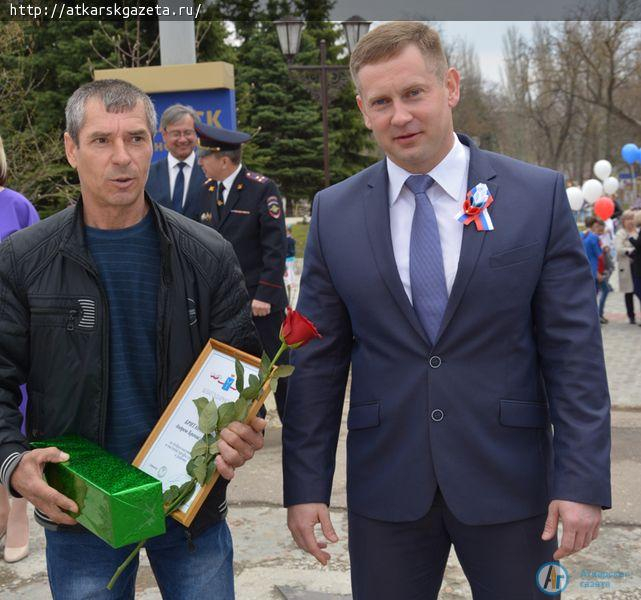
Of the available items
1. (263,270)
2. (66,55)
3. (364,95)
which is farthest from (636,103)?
(364,95)

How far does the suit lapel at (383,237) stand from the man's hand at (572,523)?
0.54 meters

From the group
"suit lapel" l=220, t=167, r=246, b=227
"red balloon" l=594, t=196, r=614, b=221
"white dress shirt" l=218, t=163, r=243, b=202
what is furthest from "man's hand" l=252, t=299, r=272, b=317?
"red balloon" l=594, t=196, r=614, b=221

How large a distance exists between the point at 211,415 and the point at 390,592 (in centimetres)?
73

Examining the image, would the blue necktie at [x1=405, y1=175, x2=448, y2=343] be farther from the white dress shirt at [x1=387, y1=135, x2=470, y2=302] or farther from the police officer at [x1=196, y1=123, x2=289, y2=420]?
the police officer at [x1=196, y1=123, x2=289, y2=420]

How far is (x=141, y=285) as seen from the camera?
7.19 feet

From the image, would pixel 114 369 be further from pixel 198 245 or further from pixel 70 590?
pixel 70 590

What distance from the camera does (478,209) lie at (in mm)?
2133

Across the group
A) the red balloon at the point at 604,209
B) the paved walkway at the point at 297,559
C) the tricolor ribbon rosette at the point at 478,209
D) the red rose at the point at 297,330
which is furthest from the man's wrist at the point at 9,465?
the red balloon at the point at 604,209

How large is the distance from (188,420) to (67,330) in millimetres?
394

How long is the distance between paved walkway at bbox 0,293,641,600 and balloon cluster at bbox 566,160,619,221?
36.1 ft

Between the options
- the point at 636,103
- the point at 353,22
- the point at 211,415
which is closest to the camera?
the point at 211,415

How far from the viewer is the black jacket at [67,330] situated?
211 centimetres

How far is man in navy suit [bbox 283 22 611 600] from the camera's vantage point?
2105 millimetres

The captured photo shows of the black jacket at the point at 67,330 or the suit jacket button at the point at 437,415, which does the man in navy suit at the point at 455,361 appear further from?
the black jacket at the point at 67,330
